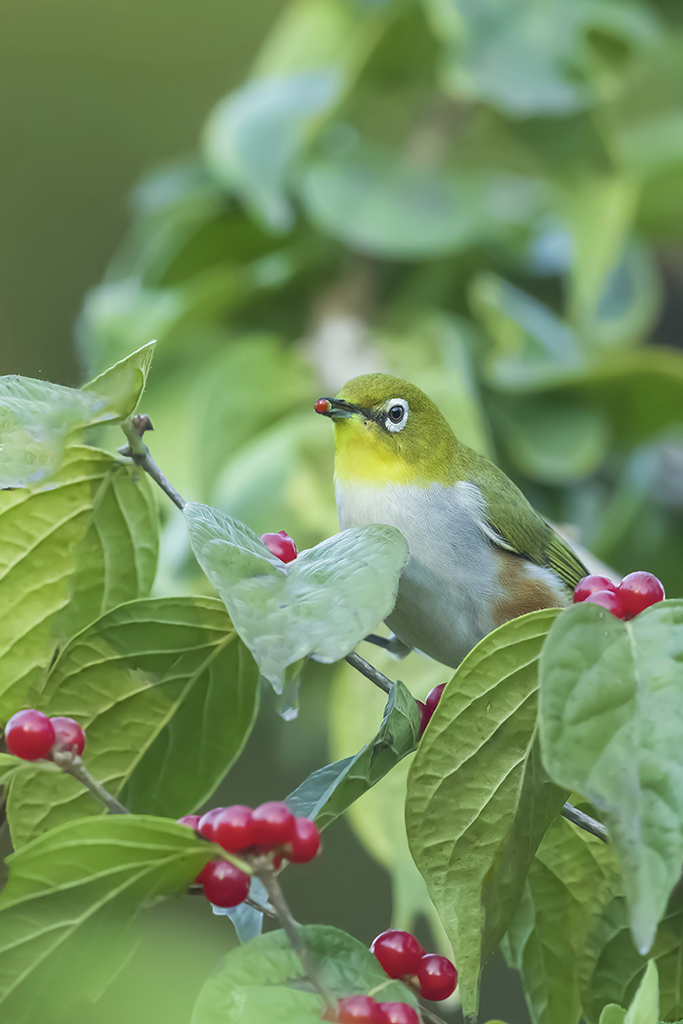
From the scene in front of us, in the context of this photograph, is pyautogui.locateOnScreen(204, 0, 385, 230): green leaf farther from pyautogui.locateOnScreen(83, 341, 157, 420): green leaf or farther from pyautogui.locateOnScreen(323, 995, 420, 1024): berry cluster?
pyautogui.locateOnScreen(323, 995, 420, 1024): berry cluster

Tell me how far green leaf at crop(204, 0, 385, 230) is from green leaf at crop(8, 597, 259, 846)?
0.79m

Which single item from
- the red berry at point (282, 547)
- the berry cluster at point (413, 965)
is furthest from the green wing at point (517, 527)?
the berry cluster at point (413, 965)

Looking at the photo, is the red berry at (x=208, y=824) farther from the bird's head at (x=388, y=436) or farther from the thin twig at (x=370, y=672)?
the bird's head at (x=388, y=436)

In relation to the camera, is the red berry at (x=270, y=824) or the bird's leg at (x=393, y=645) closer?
the red berry at (x=270, y=824)

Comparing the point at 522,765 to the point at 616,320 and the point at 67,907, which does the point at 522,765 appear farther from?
the point at 616,320

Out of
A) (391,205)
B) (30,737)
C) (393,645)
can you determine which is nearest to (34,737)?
(30,737)

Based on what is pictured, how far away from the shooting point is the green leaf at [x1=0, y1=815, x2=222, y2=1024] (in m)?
0.29

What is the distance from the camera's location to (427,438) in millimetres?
682

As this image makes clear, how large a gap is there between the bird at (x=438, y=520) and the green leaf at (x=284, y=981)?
0.22m

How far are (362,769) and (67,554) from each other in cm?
17

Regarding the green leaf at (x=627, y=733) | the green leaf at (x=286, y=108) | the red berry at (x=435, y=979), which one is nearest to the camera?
the green leaf at (x=627, y=733)

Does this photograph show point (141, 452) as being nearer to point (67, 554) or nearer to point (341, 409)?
point (67, 554)

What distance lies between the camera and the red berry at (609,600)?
39 cm

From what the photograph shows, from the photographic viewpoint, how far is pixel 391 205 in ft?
3.91
